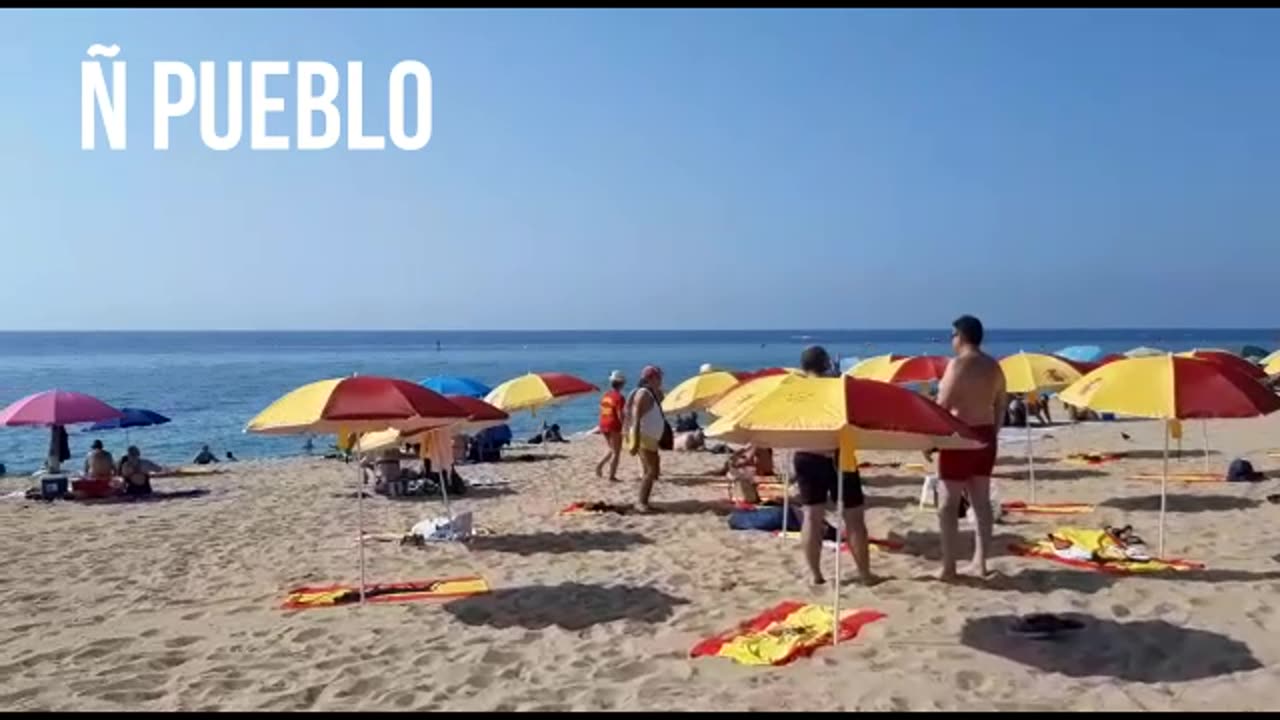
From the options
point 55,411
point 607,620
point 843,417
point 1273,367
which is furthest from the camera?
point 1273,367

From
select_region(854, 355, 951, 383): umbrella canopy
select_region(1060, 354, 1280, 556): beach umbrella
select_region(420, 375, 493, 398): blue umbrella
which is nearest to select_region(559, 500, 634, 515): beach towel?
select_region(854, 355, 951, 383): umbrella canopy

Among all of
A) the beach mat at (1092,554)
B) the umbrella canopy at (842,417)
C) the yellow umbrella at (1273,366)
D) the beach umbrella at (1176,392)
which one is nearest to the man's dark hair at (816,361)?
the umbrella canopy at (842,417)

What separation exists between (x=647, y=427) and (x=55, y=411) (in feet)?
29.7

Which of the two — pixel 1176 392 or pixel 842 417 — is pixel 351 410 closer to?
pixel 842 417

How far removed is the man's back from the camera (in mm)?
7363

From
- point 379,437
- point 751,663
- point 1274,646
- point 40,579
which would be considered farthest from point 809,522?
point 379,437

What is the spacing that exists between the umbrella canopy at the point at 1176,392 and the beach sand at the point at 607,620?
1.16 m

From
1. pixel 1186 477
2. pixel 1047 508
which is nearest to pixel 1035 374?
pixel 1047 508

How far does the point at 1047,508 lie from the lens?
1102cm

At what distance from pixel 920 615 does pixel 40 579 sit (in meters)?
7.11

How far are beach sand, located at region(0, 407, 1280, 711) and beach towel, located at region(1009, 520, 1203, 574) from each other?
0.86 ft

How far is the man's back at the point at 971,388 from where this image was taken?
24.2 ft

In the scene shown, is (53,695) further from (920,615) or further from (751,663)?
(920,615)

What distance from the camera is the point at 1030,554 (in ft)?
27.7
